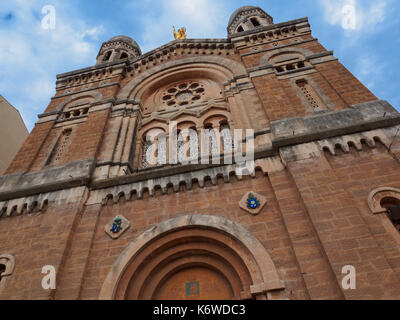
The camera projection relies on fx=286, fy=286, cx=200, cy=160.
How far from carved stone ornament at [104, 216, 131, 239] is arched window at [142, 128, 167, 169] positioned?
303cm

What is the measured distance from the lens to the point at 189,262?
24.6ft

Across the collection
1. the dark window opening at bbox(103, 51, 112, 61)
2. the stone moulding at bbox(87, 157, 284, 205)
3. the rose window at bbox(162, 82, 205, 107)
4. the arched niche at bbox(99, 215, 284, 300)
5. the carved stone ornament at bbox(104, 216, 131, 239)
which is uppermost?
the dark window opening at bbox(103, 51, 112, 61)

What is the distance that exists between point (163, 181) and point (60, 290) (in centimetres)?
367

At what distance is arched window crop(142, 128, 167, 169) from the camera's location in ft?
35.1

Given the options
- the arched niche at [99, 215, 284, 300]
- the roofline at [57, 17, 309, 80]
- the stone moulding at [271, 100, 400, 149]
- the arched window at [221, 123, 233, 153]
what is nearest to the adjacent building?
the roofline at [57, 17, 309, 80]

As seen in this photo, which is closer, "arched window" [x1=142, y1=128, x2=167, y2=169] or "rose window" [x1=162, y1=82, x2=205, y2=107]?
"arched window" [x1=142, y1=128, x2=167, y2=169]

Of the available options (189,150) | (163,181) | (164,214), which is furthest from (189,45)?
(164,214)

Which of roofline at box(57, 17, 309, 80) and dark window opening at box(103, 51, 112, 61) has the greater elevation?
dark window opening at box(103, 51, 112, 61)

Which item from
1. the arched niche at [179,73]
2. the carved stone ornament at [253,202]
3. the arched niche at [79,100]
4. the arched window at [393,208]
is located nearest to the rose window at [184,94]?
the arched niche at [179,73]

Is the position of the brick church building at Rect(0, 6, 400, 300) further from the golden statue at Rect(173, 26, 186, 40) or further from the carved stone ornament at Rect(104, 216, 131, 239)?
the golden statue at Rect(173, 26, 186, 40)

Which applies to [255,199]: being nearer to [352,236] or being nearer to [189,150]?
[352,236]

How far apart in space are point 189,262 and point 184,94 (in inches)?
333

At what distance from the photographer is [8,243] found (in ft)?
25.7

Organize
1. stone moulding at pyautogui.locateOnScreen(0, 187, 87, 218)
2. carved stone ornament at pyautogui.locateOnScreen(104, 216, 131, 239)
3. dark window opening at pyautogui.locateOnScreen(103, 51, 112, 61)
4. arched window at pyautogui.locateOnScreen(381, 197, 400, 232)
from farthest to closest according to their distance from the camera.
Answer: dark window opening at pyautogui.locateOnScreen(103, 51, 112, 61)
stone moulding at pyautogui.locateOnScreen(0, 187, 87, 218)
carved stone ornament at pyautogui.locateOnScreen(104, 216, 131, 239)
arched window at pyautogui.locateOnScreen(381, 197, 400, 232)
